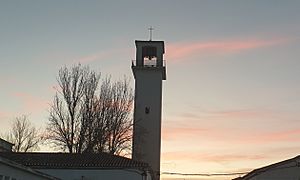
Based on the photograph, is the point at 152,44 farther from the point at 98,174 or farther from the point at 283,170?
the point at 283,170

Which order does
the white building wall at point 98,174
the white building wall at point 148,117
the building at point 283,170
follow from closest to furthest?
1. the building at point 283,170
2. the white building wall at point 98,174
3. the white building wall at point 148,117

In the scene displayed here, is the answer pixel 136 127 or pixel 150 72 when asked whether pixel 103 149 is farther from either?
pixel 150 72

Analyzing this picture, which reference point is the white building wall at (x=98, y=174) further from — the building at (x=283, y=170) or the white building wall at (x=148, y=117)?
the white building wall at (x=148, y=117)

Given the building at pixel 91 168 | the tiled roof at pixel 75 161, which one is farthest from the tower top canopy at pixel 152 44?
the building at pixel 91 168

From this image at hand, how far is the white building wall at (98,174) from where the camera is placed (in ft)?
117

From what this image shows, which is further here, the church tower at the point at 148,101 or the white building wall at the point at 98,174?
the church tower at the point at 148,101

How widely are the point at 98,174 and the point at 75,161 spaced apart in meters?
2.06

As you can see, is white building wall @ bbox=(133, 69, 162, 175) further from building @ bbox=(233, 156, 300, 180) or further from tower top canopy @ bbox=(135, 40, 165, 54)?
building @ bbox=(233, 156, 300, 180)

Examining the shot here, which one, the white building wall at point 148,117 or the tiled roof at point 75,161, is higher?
the white building wall at point 148,117

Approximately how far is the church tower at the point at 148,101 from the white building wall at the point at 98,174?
10.5m

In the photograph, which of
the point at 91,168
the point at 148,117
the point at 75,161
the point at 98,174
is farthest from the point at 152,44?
the point at 98,174

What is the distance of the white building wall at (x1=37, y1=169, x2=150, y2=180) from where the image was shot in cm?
3581

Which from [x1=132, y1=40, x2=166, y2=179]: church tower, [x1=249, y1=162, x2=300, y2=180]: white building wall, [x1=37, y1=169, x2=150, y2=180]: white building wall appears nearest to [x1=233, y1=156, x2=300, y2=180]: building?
[x1=249, y1=162, x2=300, y2=180]: white building wall

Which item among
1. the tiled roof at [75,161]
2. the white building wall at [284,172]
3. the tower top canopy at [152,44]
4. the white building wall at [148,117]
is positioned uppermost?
the tower top canopy at [152,44]
